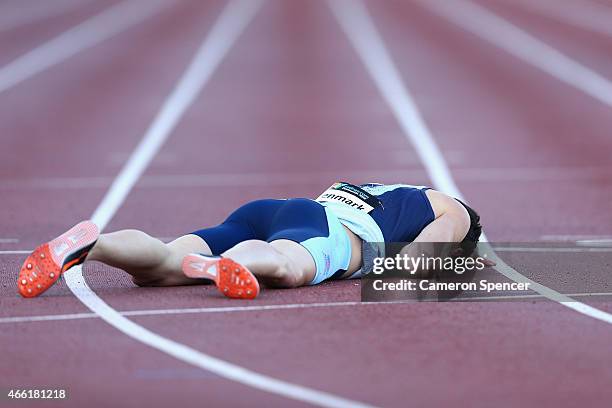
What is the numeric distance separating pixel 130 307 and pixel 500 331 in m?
1.90

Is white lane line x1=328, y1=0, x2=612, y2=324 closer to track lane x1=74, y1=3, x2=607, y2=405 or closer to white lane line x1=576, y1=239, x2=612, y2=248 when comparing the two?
track lane x1=74, y1=3, x2=607, y2=405

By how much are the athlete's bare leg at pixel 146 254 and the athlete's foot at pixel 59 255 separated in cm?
10

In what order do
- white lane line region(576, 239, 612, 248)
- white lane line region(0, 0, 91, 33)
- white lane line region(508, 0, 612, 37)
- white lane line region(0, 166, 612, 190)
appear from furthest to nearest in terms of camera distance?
white lane line region(0, 0, 91, 33) → white lane line region(508, 0, 612, 37) → white lane line region(0, 166, 612, 190) → white lane line region(576, 239, 612, 248)

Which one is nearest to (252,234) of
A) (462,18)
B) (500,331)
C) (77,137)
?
(500,331)

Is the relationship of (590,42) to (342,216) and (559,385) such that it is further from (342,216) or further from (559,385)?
(559,385)

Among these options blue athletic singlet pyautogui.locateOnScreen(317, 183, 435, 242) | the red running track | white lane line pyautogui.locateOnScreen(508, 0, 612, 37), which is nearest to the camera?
the red running track

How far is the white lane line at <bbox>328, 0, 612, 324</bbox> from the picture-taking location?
7793 millimetres

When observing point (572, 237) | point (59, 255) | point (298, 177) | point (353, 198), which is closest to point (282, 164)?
point (298, 177)

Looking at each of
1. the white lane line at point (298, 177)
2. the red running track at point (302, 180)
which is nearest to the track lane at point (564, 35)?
the red running track at point (302, 180)

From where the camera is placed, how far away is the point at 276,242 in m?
7.30

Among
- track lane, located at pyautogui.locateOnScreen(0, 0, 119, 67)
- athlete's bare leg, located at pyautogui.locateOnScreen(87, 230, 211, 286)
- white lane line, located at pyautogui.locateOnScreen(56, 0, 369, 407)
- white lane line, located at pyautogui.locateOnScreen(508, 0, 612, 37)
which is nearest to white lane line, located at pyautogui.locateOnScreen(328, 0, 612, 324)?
athlete's bare leg, located at pyautogui.locateOnScreen(87, 230, 211, 286)

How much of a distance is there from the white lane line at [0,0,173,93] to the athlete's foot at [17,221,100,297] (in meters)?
15.5

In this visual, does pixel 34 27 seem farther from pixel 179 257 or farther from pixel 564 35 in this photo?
pixel 179 257

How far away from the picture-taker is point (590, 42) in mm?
28797
